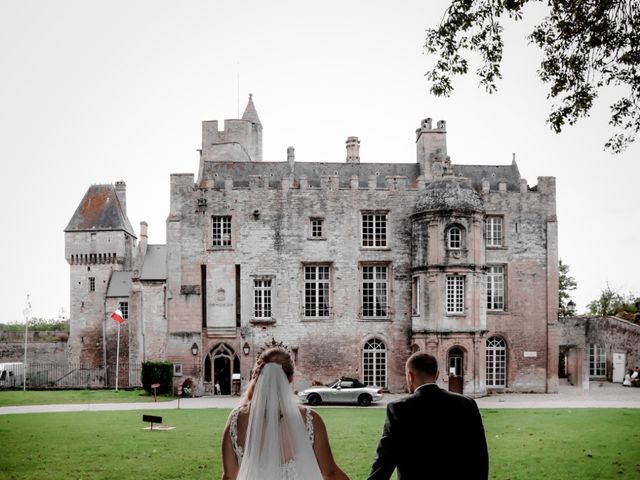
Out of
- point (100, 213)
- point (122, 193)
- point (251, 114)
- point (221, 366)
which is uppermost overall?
point (251, 114)

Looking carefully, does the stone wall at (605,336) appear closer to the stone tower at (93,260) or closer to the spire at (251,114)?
the spire at (251,114)

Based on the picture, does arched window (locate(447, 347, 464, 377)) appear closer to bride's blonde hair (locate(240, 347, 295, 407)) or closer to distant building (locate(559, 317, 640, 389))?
distant building (locate(559, 317, 640, 389))

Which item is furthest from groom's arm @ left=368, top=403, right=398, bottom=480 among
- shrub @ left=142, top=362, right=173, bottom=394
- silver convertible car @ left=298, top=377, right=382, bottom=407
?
shrub @ left=142, top=362, right=173, bottom=394

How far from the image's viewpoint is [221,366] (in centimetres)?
3528

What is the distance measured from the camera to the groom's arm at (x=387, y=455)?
5758 mm

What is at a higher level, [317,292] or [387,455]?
[317,292]

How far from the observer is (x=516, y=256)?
35812 millimetres

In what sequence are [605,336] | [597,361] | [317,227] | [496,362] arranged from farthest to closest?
[597,361], [605,336], [317,227], [496,362]

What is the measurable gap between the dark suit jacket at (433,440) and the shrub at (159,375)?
28.8 meters

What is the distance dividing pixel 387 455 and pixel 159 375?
2898 centimetres

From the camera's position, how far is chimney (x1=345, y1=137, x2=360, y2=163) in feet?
155

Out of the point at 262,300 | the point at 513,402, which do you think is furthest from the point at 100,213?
the point at 513,402

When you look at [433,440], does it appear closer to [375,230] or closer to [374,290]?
[374,290]

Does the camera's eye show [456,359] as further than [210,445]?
Yes
